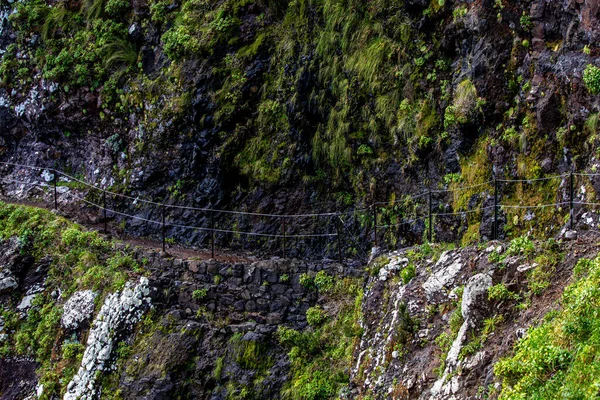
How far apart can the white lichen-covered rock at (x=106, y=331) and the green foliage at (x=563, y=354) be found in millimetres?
6922

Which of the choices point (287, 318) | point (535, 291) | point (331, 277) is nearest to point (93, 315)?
point (287, 318)

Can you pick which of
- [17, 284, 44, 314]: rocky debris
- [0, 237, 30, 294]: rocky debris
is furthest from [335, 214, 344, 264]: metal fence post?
[0, 237, 30, 294]: rocky debris

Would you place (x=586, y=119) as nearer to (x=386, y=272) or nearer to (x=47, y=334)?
(x=386, y=272)

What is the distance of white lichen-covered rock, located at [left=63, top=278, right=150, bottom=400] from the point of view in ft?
34.0

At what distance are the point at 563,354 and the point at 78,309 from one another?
8.61 m

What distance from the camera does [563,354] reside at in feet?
17.4

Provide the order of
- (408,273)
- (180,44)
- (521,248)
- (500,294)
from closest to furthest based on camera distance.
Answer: (500,294) → (521,248) → (408,273) → (180,44)

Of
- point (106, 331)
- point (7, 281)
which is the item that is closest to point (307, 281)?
point (106, 331)

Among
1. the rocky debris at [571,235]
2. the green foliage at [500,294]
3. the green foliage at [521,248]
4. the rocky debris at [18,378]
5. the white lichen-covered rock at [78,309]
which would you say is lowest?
the rocky debris at [18,378]

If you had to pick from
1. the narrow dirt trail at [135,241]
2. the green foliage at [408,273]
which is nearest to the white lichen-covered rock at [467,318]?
the green foliage at [408,273]

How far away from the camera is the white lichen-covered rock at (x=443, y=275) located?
25.6 ft

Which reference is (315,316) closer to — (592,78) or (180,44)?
(592,78)

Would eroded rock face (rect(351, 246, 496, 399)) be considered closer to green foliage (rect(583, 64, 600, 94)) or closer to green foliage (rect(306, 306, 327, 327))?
green foliage (rect(306, 306, 327, 327))

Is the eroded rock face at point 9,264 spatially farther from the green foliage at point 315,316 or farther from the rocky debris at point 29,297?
the green foliage at point 315,316
